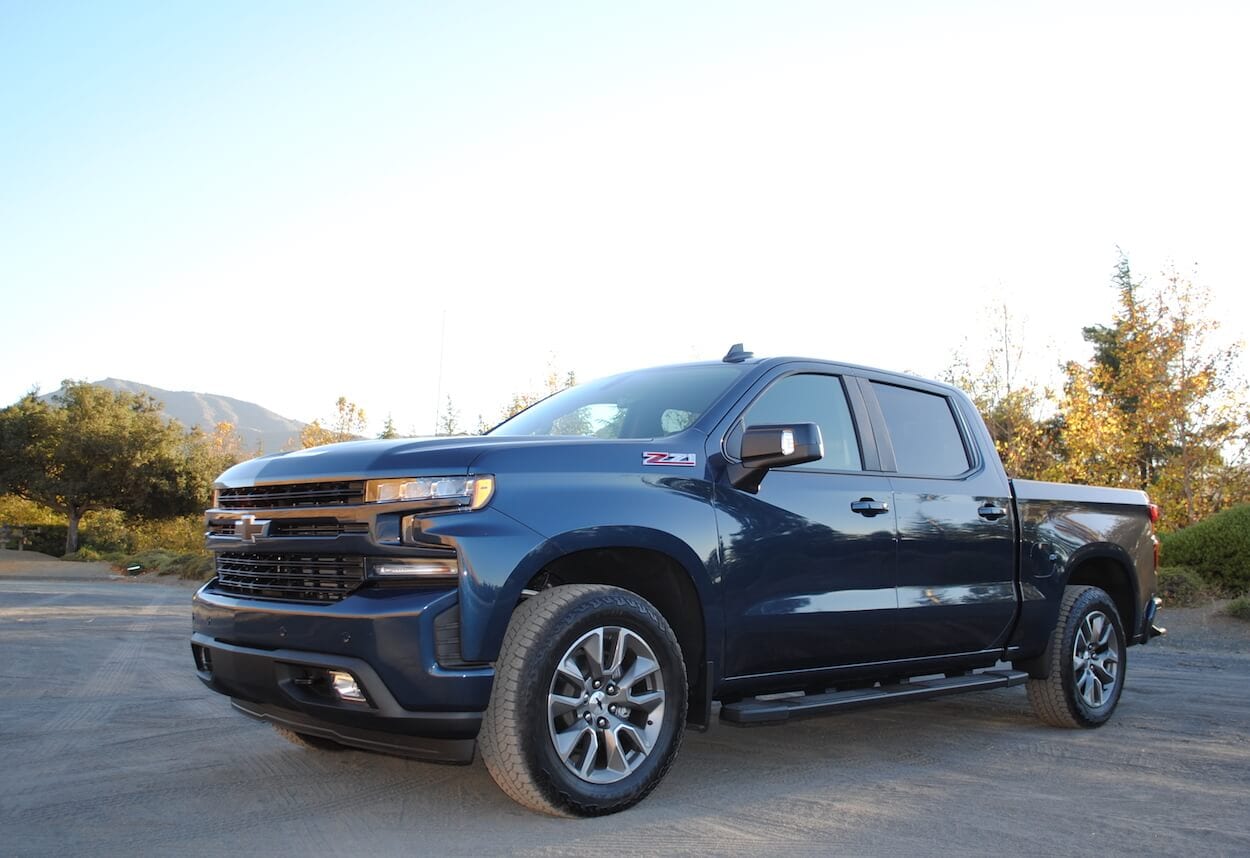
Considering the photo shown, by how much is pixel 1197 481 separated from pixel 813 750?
59.8 ft

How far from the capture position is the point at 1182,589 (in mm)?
12875

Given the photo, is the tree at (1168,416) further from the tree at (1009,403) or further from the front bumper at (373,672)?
the front bumper at (373,672)

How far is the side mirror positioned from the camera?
4.32 m

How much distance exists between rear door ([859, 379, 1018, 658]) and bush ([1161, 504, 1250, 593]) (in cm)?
911

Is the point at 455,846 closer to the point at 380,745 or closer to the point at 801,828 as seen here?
the point at 380,745

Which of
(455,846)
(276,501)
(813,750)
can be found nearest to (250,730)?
(276,501)

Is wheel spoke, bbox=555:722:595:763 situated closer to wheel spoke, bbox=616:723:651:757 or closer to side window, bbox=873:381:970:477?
wheel spoke, bbox=616:723:651:757

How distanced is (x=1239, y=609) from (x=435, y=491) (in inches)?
437

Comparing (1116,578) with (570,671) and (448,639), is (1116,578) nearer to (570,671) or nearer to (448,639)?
(570,671)

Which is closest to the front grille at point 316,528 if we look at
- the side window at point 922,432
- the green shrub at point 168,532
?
the side window at point 922,432

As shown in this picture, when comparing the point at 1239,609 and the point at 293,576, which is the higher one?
the point at 293,576

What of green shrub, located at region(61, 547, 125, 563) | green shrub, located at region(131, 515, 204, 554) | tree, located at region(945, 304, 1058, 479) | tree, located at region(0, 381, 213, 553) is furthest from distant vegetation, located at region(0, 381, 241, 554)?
tree, located at region(945, 304, 1058, 479)

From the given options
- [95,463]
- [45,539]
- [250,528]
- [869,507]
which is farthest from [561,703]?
[45,539]

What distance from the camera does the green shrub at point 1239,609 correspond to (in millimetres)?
11656
